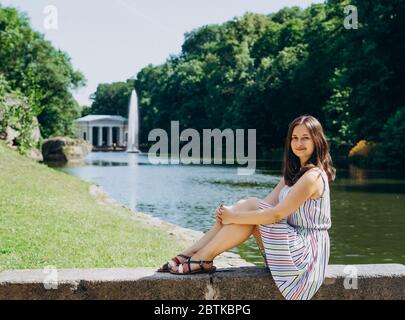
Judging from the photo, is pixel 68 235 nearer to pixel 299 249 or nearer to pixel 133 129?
pixel 299 249

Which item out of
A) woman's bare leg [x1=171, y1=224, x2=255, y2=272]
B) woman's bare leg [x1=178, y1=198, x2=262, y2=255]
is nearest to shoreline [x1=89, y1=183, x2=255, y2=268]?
woman's bare leg [x1=178, y1=198, x2=262, y2=255]

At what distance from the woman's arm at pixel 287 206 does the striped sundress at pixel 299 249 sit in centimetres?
6

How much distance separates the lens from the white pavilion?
366 feet

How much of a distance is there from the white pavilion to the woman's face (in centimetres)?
10716

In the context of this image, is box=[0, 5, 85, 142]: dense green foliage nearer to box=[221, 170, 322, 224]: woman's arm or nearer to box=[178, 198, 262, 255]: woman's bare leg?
box=[178, 198, 262, 255]: woman's bare leg

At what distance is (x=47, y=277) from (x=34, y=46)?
175 feet

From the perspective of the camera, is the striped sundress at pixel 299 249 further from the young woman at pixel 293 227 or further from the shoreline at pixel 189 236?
the shoreline at pixel 189 236

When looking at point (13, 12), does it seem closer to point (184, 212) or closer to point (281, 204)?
point (184, 212)

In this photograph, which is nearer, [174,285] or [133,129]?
[174,285]

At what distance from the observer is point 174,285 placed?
4.44 meters

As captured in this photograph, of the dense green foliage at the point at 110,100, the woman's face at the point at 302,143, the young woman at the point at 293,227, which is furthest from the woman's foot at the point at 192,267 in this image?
the dense green foliage at the point at 110,100

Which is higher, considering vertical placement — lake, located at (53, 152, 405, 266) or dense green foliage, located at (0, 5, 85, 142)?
dense green foliage, located at (0, 5, 85, 142)

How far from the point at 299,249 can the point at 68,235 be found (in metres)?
5.31

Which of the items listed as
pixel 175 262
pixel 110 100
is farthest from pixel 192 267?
pixel 110 100
